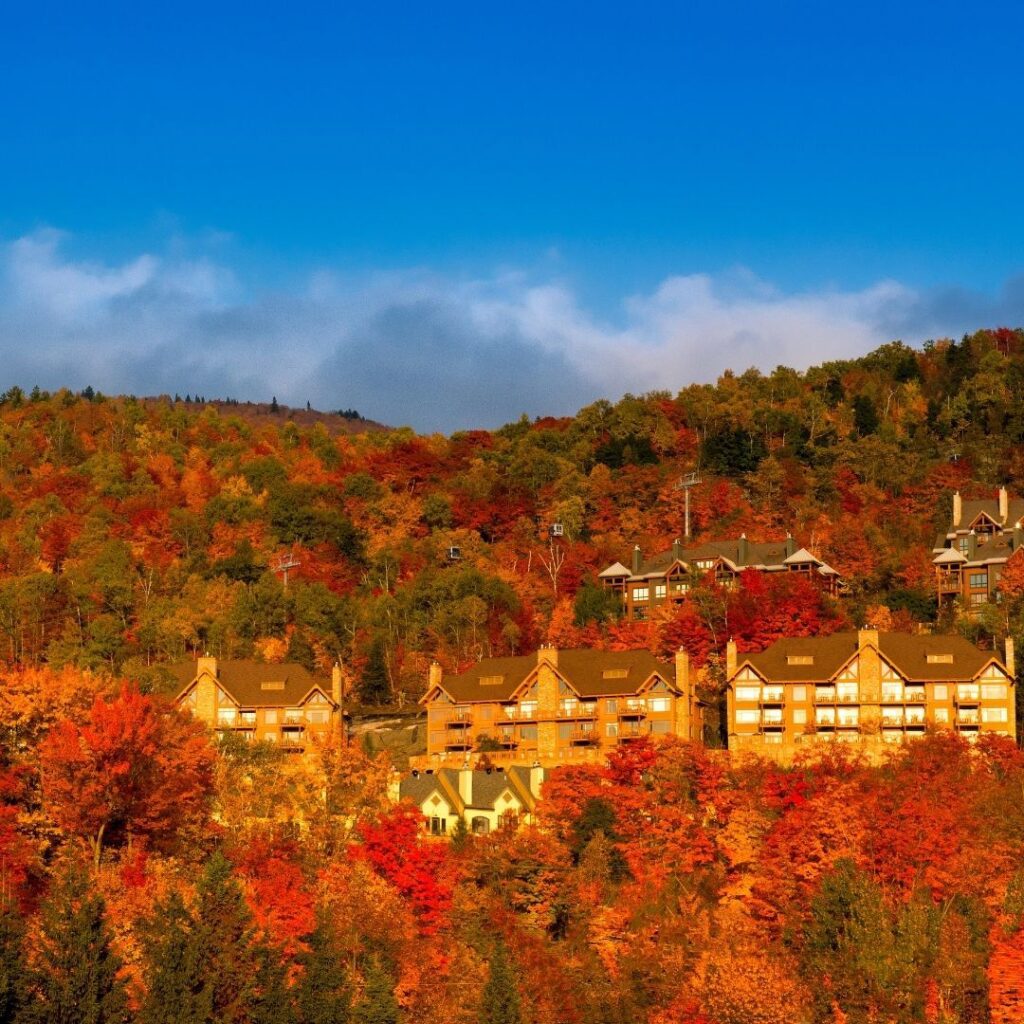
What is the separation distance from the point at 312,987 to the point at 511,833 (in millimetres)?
21904

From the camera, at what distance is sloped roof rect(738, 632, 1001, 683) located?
93.3 meters

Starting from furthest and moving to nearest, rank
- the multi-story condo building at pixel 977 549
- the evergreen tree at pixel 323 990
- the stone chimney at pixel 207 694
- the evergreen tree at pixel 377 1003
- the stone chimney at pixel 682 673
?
the multi-story condo building at pixel 977 549, the stone chimney at pixel 207 694, the stone chimney at pixel 682 673, the evergreen tree at pixel 377 1003, the evergreen tree at pixel 323 990

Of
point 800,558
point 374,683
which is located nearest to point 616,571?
point 800,558

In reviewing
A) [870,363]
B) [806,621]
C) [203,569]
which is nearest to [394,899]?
[806,621]

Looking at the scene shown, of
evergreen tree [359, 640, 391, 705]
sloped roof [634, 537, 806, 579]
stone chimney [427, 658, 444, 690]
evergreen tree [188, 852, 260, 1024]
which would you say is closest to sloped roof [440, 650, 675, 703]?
stone chimney [427, 658, 444, 690]

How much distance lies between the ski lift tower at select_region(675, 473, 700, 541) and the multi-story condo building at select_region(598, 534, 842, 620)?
7.66 meters

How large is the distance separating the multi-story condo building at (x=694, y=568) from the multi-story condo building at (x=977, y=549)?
22.8ft

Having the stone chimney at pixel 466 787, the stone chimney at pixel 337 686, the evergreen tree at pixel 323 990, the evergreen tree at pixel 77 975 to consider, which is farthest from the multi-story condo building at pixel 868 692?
the evergreen tree at pixel 77 975

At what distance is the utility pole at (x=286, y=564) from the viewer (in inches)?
4766

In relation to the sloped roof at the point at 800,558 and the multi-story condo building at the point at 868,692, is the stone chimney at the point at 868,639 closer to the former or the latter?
the multi-story condo building at the point at 868,692

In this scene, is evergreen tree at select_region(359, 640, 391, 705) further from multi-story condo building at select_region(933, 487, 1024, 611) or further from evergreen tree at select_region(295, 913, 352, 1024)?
evergreen tree at select_region(295, 913, 352, 1024)

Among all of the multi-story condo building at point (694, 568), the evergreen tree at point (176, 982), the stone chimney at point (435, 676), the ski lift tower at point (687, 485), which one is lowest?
the evergreen tree at point (176, 982)

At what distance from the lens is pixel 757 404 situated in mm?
151000

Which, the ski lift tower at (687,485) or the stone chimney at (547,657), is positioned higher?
the ski lift tower at (687,485)
